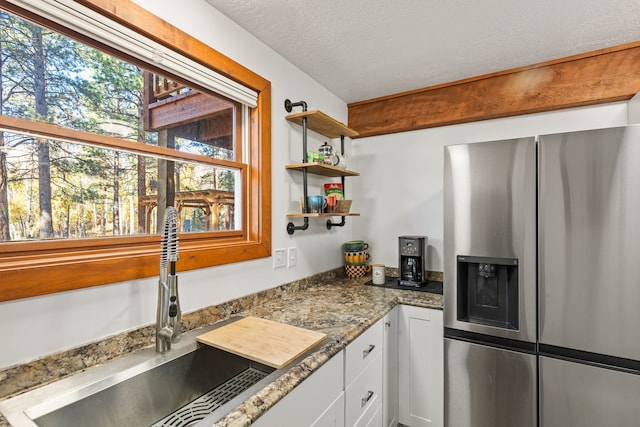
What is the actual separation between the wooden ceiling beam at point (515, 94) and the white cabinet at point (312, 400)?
1820 millimetres

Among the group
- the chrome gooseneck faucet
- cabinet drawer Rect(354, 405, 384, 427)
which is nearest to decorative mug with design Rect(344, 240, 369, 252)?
cabinet drawer Rect(354, 405, 384, 427)

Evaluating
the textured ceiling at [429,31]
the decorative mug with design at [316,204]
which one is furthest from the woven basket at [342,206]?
the textured ceiling at [429,31]

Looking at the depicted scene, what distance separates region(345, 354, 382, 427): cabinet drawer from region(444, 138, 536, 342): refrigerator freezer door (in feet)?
1.52

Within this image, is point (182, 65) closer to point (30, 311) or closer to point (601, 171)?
point (30, 311)

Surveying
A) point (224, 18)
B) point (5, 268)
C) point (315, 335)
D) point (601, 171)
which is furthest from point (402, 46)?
point (5, 268)

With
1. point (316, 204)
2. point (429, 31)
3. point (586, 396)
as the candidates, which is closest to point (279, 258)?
point (316, 204)

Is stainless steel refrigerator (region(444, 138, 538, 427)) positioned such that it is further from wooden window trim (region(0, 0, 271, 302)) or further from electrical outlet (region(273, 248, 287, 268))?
wooden window trim (region(0, 0, 271, 302))

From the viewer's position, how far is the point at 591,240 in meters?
1.32

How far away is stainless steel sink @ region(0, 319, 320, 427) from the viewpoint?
31.6 inches

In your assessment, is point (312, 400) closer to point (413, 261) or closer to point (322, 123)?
point (413, 261)

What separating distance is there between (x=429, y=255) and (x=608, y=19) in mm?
1618

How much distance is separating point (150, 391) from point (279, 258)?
916mm

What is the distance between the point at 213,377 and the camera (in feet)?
3.90

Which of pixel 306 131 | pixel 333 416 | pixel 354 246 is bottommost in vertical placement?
pixel 333 416
